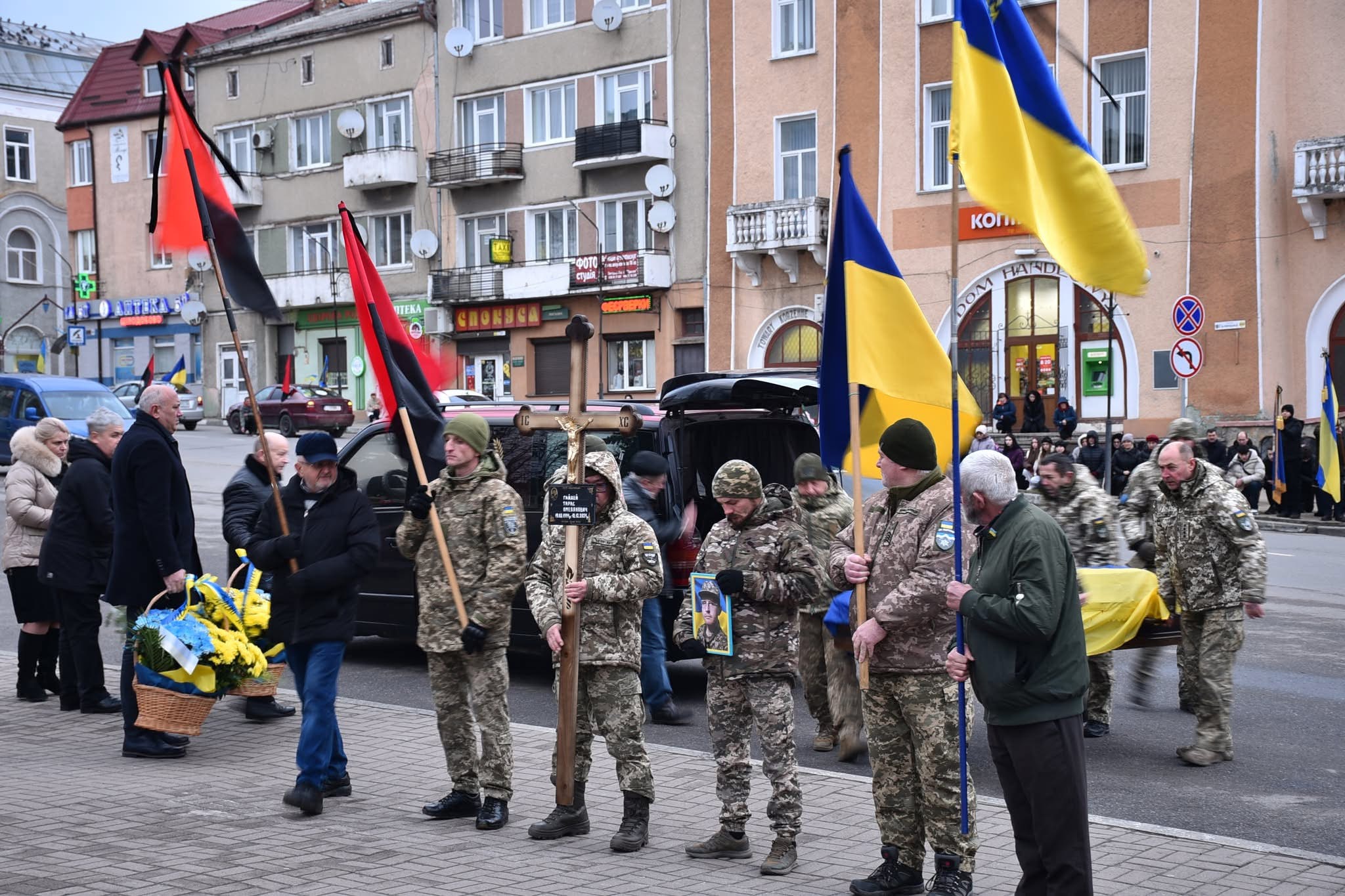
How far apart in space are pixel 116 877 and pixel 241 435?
36413mm

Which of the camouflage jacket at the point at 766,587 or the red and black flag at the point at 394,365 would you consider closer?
the camouflage jacket at the point at 766,587

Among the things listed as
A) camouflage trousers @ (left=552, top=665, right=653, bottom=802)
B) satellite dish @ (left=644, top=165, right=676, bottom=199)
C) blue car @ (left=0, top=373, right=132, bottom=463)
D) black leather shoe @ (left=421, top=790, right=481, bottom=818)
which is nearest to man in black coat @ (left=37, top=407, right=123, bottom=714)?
black leather shoe @ (left=421, top=790, right=481, bottom=818)

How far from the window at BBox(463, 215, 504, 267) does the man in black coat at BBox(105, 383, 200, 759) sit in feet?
117

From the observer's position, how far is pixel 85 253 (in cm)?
5759

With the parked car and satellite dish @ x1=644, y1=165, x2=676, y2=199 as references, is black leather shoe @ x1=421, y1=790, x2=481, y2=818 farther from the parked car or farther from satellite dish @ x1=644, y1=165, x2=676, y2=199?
the parked car

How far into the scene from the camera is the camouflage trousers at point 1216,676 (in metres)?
8.66

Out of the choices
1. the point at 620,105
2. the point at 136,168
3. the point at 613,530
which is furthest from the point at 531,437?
the point at 136,168

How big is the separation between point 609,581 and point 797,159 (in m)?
31.2

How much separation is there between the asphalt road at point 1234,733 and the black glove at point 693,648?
48 cm

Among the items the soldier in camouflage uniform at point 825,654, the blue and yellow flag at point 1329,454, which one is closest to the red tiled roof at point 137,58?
the blue and yellow flag at point 1329,454

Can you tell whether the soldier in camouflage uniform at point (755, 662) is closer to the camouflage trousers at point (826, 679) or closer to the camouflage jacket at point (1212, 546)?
the camouflage trousers at point (826, 679)

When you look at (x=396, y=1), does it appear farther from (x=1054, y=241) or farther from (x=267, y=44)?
(x=1054, y=241)

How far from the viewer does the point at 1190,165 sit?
30656 mm

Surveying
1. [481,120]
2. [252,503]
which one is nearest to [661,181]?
[481,120]
